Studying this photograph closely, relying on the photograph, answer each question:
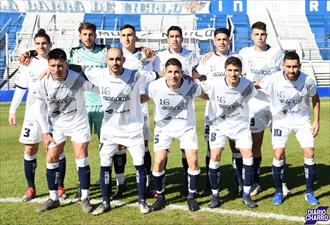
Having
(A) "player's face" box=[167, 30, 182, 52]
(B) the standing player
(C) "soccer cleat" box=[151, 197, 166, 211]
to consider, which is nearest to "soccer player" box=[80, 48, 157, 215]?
(C) "soccer cleat" box=[151, 197, 166, 211]

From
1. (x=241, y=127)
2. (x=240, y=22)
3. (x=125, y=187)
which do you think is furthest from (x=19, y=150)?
(x=240, y=22)

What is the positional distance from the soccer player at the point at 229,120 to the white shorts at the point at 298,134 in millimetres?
373

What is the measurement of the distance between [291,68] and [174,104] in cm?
149

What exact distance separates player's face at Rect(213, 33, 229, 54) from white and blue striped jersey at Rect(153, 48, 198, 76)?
39cm

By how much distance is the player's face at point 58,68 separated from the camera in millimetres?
5199

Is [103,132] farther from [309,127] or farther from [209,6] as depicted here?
[209,6]

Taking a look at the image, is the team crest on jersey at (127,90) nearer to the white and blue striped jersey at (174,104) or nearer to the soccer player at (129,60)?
the white and blue striped jersey at (174,104)

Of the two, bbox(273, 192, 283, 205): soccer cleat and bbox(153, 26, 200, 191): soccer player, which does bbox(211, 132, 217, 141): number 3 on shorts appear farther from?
bbox(273, 192, 283, 205): soccer cleat

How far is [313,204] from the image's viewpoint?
17.9 feet

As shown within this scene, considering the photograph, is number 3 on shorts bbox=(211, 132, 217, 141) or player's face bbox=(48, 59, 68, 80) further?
number 3 on shorts bbox=(211, 132, 217, 141)

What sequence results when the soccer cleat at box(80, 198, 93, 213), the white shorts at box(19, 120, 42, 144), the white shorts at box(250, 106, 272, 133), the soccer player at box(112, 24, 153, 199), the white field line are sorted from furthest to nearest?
the white shorts at box(250, 106, 272, 133) < the soccer player at box(112, 24, 153, 199) < the white shorts at box(19, 120, 42, 144) < the soccer cleat at box(80, 198, 93, 213) < the white field line

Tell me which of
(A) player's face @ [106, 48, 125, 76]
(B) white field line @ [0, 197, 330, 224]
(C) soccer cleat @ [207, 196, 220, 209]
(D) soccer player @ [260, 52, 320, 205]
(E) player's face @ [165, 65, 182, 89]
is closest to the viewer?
(B) white field line @ [0, 197, 330, 224]

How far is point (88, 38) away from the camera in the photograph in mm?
5801

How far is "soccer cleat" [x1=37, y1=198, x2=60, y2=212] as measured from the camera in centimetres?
543
